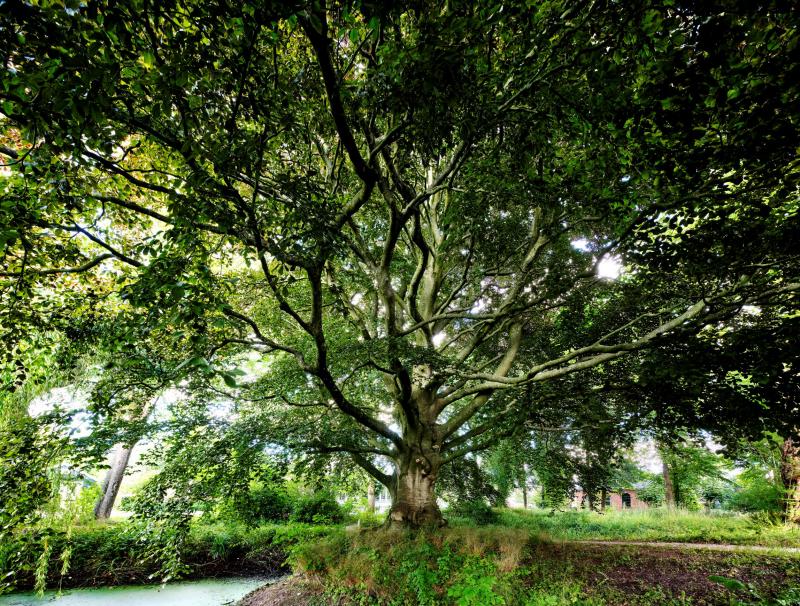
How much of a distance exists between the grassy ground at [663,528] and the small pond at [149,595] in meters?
8.29

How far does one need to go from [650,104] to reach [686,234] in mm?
2775

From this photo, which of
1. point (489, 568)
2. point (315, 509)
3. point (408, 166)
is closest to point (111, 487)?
point (315, 509)

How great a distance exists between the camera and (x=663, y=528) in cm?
1303

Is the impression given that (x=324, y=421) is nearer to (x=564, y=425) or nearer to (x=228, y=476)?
(x=228, y=476)

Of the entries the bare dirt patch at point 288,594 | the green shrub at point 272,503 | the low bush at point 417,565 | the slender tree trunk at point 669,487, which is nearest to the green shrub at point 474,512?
the low bush at point 417,565

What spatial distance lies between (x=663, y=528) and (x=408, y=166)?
15.9 meters

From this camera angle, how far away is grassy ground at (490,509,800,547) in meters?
8.99

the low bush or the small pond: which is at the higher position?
the low bush

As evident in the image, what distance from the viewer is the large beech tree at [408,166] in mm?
2404

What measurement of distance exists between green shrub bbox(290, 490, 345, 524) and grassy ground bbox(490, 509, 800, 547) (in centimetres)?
671

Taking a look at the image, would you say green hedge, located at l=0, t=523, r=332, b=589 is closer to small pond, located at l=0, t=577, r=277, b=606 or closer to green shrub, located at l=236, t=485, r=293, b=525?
small pond, located at l=0, t=577, r=277, b=606

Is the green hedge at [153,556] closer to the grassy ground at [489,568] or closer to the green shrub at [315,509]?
the grassy ground at [489,568]

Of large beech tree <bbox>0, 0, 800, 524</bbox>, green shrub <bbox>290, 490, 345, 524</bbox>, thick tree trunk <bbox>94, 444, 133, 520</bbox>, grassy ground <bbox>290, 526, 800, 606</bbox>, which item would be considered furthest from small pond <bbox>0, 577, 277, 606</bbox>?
thick tree trunk <bbox>94, 444, 133, 520</bbox>

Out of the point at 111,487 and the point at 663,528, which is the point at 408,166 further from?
the point at 111,487
